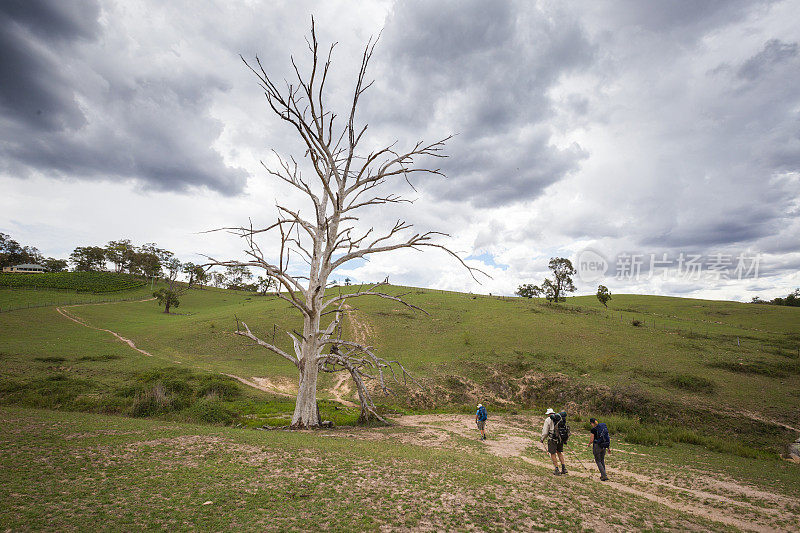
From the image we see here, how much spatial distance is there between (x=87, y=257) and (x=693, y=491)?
156627mm

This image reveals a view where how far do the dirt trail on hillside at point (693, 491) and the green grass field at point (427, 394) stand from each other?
257 mm

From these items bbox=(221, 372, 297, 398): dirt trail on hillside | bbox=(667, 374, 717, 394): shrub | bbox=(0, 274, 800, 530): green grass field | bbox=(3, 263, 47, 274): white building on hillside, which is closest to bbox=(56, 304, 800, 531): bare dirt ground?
bbox=(0, 274, 800, 530): green grass field

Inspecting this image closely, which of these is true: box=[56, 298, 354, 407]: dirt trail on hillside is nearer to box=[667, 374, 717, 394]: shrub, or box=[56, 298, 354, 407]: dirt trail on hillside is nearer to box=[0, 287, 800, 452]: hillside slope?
box=[0, 287, 800, 452]: hillside slope

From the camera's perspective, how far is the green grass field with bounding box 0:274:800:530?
23.9ft

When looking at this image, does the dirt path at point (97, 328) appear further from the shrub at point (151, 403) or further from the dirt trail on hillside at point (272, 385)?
the shrub at point (151, 403)

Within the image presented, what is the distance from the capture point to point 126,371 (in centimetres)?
2567

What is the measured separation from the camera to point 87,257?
370 ft

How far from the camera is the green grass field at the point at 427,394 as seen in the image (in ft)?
23.9

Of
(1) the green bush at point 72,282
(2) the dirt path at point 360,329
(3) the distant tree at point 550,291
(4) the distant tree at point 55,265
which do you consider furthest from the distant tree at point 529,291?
(4) the distant tree at point 55,265

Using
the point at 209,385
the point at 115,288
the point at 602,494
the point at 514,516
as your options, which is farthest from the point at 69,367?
the point at 115,288

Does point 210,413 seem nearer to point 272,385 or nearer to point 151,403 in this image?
point 151,403

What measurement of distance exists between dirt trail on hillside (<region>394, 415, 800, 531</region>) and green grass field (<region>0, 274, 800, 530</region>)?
0.84ft

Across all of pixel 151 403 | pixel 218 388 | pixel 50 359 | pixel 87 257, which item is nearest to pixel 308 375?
pixel 151 403

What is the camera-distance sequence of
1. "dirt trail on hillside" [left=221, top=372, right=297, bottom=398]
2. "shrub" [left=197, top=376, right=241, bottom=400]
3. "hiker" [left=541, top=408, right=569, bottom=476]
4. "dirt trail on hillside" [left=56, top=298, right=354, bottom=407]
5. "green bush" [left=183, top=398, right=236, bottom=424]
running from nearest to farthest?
1. "hiker" [left=541, top=408, right=569, bottom=476]
2. "green bush" [left=183, top=398, right=236, bottom=424]
3. "shrub" [left=197, top=376, right=241, bottom=400]
4. "dirt trail on hillside" [left=56, top=298, right=354, bottom=407]
5. "dirt trail on hillside" [left=221, top=372, right=297, bottom=398]
